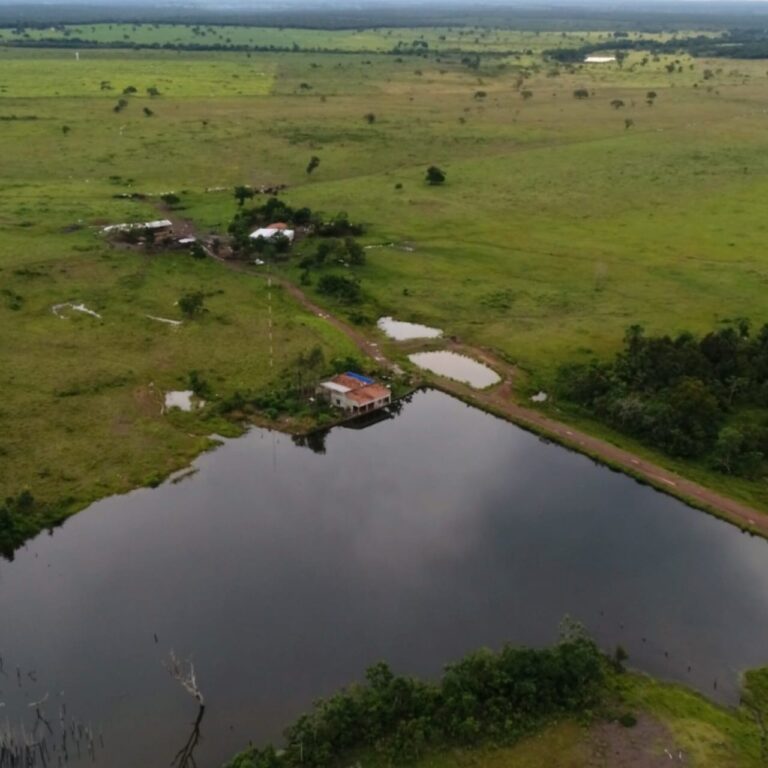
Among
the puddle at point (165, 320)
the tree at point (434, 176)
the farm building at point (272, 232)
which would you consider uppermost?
the tree at point (434, 176)

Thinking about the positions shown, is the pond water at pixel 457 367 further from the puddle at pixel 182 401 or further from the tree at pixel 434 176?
the tree at pixel 434 176

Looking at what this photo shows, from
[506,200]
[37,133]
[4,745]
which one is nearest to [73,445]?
[4,745]

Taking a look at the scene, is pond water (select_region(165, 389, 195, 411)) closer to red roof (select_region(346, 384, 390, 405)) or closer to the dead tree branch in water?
red roof (select_region(346, 384, 390, 405))

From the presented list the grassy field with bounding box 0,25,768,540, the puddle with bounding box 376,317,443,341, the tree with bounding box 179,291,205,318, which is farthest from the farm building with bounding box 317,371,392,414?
the tree with bounding box 179,291,205,318

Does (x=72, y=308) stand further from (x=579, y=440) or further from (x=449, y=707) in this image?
(x=449, y=707)

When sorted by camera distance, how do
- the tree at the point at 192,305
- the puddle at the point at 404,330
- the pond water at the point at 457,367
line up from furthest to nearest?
the tree at the point at 192,305 → the puddle at the point at 404,330 → the pond water at the point at 457,367

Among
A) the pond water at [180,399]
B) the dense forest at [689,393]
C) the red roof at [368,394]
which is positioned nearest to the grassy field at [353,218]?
the pond water at [180,399]
